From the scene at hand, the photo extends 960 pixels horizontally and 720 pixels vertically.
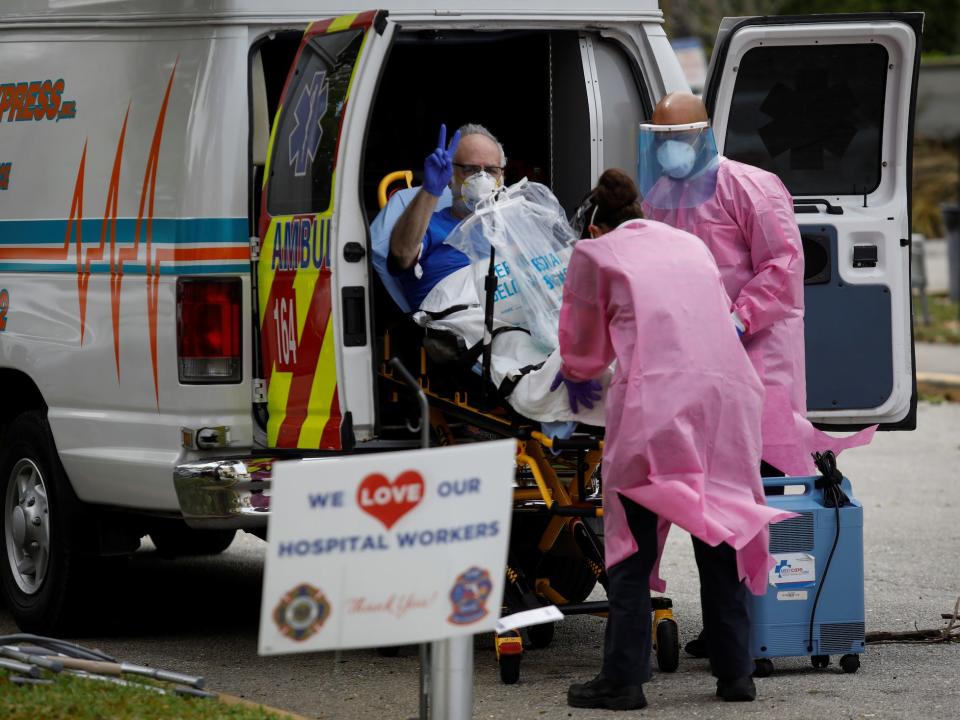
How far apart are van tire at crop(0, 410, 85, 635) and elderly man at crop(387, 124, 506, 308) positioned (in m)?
1.56

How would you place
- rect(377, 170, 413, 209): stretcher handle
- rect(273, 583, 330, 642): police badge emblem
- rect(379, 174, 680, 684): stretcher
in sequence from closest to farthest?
rect(273, 583, 330, 642): police badge emblem → rect(379, 174, 680, 684): stretcher → rect(377, 170, 413, 209): stretcher handle

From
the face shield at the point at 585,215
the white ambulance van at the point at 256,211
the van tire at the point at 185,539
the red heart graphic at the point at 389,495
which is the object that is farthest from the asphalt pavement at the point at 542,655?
the face shield at the point at 585,215

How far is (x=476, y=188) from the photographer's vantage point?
21.6 feet

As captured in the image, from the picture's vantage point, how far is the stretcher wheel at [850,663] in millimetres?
A: 6105

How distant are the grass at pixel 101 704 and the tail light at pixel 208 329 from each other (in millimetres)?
1323

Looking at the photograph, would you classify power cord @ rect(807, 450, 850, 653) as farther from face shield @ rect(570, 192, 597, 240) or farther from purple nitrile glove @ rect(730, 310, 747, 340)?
face shield @ rect(570, 192, 597, 240)

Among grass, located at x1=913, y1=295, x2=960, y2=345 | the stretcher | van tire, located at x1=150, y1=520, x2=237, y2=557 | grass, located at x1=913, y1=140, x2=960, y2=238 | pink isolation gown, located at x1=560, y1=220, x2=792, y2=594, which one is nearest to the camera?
pink isolation gown, located at x1=560, y1=220, x2=792, y2=594

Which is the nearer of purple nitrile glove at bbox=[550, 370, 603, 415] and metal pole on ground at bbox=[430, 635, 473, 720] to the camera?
metal pole on ground at bbox=[430, 635, 473, 720]

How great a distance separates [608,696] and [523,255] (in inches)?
61.8

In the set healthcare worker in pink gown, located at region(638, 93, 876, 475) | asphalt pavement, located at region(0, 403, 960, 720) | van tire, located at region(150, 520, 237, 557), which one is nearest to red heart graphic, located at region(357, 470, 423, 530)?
asphalt pavement, located at region(0, 403, 960, 720)

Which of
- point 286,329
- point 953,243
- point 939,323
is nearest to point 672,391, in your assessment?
point 286,329

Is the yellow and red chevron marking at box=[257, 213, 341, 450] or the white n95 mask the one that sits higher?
the white n95 mask

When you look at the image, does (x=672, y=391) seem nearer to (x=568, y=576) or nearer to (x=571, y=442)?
(x=571, y=442)

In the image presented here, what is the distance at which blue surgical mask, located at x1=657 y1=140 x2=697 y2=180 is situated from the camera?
6.22m
